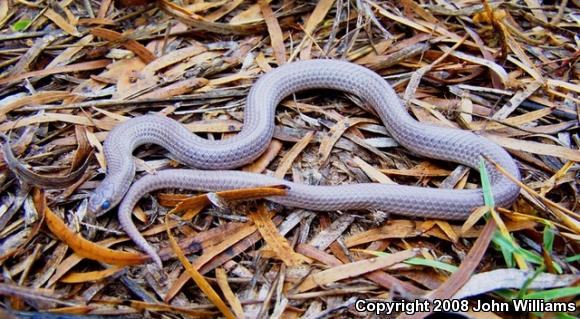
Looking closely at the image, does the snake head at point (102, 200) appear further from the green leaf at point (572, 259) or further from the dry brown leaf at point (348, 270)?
the green leaf at point (572, 259)

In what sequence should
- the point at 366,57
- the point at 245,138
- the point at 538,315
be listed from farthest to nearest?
the point at 366,57 < the point at 245,138 < the point at 538,315

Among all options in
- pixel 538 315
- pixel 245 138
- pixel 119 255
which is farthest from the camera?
pixel 245 138

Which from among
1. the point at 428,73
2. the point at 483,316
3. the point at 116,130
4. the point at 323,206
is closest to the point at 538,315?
the point at 483,316

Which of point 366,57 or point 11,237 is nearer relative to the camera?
point 11,237

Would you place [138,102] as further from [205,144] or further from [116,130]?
[205,144]

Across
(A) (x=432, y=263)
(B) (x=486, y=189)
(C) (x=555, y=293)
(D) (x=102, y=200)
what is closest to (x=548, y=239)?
(C) (x=555, y=293)

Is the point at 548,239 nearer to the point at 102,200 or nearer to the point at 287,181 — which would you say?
the point at 287,181
